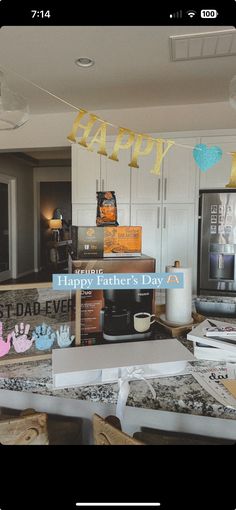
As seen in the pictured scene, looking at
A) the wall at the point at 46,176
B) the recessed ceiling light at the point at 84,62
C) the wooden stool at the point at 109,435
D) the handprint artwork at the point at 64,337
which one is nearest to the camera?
the wooden stool at the point at 109,435

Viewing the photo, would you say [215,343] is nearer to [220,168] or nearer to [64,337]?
[64,337]

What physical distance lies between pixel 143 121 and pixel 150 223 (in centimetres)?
109

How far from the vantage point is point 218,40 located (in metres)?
1.96

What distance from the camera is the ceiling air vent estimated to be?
1895 millimetres

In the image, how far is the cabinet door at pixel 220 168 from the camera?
111 inches

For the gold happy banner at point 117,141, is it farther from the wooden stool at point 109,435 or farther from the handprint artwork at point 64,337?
the wooden stool at point 109,435

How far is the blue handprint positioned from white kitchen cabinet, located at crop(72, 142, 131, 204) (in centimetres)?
224
